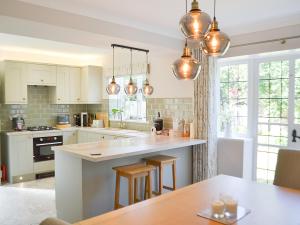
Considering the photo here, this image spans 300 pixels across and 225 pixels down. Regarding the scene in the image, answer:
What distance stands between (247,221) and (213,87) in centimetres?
263

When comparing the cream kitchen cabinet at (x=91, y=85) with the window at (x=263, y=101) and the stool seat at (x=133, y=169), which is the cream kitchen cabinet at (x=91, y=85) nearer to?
the window at (x=263, y=101)

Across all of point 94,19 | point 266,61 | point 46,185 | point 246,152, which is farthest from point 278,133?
point 46,185

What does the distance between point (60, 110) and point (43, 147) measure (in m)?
1.17

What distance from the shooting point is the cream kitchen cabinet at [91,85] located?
5996mm

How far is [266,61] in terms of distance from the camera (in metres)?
3.84

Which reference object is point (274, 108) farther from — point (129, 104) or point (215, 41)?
point (129, 104)

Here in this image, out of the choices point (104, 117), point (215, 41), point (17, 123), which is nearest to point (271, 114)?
point (215, 41)

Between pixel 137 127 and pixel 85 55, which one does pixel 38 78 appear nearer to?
pixel 85 55

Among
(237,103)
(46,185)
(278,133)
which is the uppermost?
(237,103)

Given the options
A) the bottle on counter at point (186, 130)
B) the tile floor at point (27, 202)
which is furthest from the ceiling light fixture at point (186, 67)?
the tile floor at point (27, 202)

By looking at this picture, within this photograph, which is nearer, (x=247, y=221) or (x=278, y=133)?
(x=247, y=221)

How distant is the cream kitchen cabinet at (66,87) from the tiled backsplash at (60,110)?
0.26 m

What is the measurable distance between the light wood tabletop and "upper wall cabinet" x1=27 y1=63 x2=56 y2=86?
14.5 feet

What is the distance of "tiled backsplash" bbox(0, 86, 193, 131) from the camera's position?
177 inches
